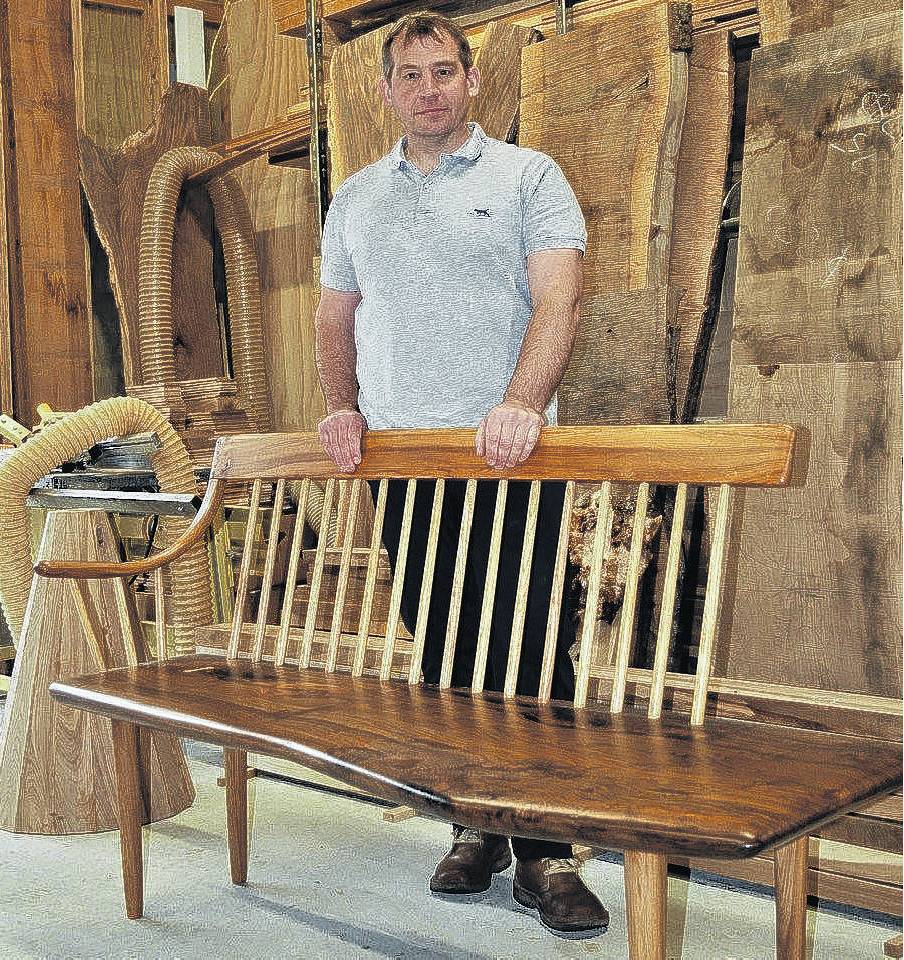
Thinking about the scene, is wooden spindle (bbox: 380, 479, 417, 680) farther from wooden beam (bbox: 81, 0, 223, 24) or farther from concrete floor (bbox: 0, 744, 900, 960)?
wooden beam (bbox: 81, 0, 223, 24)

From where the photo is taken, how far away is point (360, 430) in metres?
2.25

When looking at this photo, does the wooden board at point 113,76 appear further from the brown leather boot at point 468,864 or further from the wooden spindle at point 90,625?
the brown leather boot at point 468,864

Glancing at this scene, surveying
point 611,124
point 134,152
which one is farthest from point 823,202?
point 134,152

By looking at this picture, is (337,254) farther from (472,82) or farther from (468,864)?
(468,864)

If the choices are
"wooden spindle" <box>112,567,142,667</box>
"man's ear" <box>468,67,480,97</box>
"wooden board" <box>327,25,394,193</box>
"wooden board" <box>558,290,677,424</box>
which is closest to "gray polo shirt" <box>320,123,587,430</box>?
"man's ear" <box>468,67,480,97</box>

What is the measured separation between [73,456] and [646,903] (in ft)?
7.45

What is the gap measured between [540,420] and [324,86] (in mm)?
1901

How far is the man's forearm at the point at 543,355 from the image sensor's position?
2107 millimetres

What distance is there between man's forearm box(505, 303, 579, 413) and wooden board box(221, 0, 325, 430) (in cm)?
181

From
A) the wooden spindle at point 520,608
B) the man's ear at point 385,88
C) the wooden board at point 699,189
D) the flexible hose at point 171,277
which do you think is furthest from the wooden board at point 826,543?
the flexible hose at point 171,277

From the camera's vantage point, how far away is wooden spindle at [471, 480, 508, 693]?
202cm

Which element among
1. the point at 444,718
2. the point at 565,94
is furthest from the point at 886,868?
the point at 565,94

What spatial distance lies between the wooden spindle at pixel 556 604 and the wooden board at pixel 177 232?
245cm

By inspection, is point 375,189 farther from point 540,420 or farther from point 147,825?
point 147,825
